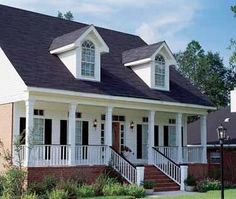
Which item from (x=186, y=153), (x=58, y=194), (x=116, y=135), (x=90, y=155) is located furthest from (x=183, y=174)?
(x=58, y=194)

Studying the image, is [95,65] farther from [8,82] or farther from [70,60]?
[8,82]

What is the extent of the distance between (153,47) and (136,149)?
20.4 feet

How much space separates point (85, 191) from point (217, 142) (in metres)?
15.6

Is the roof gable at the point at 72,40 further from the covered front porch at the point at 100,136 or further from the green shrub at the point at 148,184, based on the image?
the green shrub at the point at 148,184

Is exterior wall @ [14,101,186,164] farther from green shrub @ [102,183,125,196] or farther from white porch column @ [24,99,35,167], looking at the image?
green shrub @ [102,183,125,196]

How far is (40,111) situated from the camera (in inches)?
965

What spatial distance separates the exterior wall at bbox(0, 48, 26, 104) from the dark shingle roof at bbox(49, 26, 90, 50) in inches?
127

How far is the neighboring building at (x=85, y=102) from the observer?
74.7 ft

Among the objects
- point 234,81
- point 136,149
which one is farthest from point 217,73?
point 136,149

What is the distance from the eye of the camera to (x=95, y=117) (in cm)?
2697

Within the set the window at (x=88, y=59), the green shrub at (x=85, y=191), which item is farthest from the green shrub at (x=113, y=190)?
the window at (x=88, y=59)

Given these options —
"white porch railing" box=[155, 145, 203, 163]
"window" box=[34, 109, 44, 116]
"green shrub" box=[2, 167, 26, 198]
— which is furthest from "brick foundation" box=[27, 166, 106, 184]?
"white porch railing" box=[155, 145, 203, 163]

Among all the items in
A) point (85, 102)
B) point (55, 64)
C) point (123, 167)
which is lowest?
point (123, 167)

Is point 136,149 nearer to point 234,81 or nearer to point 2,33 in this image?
point 2,33
